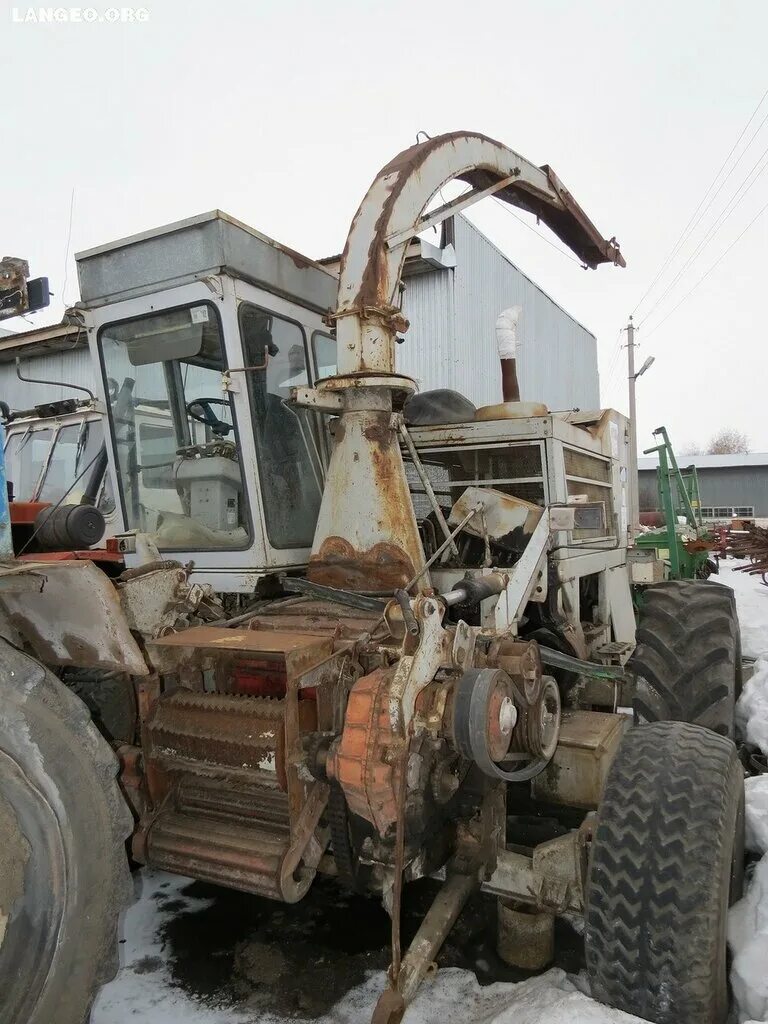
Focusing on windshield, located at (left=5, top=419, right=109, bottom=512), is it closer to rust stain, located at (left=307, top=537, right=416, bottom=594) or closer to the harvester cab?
the harvester cab

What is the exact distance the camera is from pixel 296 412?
3.65m

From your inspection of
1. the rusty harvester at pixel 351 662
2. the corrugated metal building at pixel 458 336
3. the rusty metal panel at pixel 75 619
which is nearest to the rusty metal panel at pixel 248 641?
the rusty harvester at pixel 351 662

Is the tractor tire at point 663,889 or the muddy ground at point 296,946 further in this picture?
the muddy ground at point 296,946

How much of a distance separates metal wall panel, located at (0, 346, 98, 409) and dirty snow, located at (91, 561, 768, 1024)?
9444 millimetres

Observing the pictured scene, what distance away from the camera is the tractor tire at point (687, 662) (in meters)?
3.69

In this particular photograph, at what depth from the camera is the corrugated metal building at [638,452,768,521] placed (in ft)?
122

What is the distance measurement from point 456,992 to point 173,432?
2764 mm

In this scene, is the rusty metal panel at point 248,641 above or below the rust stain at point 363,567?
below

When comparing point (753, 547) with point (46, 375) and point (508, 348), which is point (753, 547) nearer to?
point (508, 348)

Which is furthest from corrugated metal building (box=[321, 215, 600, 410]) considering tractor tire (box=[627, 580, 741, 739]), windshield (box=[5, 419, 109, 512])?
tractor tire (box=[627, 580, 741, 739])

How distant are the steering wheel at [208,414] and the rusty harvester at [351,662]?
0.06 feet

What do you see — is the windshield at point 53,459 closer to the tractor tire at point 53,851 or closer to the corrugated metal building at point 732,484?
the tractor tire at point 53,851

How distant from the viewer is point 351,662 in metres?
2.56

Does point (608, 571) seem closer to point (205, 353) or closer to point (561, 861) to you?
point (561, 861)
